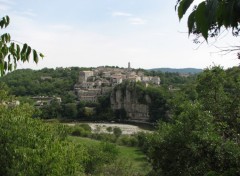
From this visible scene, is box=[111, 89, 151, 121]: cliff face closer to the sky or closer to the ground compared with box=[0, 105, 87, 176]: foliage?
closer to the ground

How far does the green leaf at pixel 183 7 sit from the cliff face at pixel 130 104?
75397mm

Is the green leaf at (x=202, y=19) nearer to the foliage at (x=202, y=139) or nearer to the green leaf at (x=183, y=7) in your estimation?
the green leaf at (x=183, y=7)

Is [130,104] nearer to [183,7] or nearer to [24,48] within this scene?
[24,48]

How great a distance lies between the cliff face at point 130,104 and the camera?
7725 cm

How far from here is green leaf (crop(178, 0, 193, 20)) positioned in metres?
0.83

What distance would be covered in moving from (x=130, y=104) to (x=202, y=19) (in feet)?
265

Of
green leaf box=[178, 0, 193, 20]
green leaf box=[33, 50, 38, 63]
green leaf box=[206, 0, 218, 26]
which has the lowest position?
green leaf box=[33, 50, 38, 63]

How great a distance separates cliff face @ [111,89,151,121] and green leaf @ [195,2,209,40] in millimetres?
75461

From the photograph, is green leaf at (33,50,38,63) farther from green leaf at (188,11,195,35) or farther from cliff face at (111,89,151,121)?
cliff face at (111,89,151,121)

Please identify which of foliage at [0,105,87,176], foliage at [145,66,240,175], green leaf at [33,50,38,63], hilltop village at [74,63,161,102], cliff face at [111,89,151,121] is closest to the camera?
green leaf at [33,50,38,63]

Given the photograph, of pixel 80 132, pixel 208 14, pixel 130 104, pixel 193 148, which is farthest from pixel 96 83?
pixel 208 14

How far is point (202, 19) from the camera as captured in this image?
77 centimetres

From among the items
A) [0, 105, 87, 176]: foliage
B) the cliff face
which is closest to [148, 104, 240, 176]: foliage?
[0, 105, 87, 176]: foliage

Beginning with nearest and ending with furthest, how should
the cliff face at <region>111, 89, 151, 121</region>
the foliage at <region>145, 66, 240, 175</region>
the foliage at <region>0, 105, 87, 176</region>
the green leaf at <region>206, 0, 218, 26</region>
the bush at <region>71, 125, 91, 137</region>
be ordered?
the green leaf at <region>206, 0, 218, 26</region> < the foliage at <region>145, 66, 240, 175</region> < the foliage at <region>0, 105, 87, 176</region> < the bush at <region>71, 125, 91, 137</region> < the cliff face at <region>111, 89, 151, 121</region>
